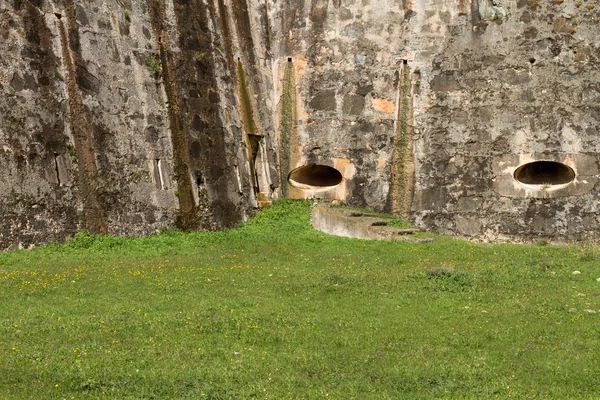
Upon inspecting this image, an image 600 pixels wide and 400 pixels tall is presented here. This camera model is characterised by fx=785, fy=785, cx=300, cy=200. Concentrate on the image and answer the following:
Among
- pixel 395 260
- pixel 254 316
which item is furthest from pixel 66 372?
pixel 395 260

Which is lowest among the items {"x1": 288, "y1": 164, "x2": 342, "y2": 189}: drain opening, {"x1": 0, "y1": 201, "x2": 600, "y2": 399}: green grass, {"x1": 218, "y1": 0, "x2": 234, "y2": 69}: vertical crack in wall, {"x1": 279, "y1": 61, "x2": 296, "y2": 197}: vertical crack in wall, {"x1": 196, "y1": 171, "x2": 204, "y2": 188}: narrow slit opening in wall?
{"x1": 0, "y1": 201, "x2": 600, "y2": 399}: green grass

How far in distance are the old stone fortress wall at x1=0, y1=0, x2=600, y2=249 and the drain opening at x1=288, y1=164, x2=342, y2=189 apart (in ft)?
0.21

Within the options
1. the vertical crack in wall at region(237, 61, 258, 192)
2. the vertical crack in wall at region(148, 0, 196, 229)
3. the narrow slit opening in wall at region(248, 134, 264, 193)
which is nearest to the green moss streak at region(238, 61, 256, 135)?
the vertical crack in wall at region(237, 61, 258, 192)

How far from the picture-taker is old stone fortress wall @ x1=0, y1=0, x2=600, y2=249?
15461 mm

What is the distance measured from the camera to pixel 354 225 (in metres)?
17.3

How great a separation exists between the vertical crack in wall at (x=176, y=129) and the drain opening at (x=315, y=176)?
394cm

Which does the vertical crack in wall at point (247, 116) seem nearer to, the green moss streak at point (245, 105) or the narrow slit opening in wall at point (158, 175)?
the green moss streak at point (245, 105)

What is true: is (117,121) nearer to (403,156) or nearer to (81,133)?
(81,133)

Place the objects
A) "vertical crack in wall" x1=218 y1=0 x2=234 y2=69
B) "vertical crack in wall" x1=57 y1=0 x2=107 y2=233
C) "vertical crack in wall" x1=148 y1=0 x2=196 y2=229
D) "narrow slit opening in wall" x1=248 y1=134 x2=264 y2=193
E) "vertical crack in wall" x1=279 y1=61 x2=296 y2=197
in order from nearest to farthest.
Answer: "vertical crack in wall" x1=57 y1=0 x2=107 y2=233 < "vertical crack in wall" x1=148 y1=0 x2=196 y2=229 < "vertical crack in wall" x1=218 y1=0 x2=234 y2=69 < "narrow slit opening in wall" x1=248 y1=134 x2=264 y2=193 < "vertical crack in wall" x1=279 y1=61 x2=296 y2=197

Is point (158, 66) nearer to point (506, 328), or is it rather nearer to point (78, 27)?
point (78, 27)

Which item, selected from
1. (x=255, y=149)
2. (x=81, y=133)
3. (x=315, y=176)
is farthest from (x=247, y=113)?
(x=81, y=133)

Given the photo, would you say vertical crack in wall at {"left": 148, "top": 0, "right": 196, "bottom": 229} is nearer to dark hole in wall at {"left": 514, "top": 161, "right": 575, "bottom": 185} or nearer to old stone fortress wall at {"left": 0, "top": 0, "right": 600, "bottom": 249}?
old stone fortress wall at {"left": 0, "top": 0, "right": 600, "bottom": 249}

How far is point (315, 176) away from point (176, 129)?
498cm

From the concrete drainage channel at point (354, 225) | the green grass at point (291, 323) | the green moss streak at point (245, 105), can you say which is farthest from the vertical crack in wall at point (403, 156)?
the green grass at point (291, 323)
